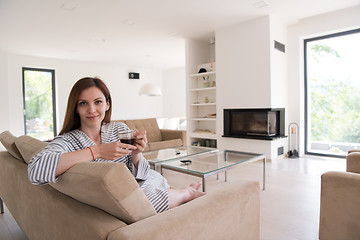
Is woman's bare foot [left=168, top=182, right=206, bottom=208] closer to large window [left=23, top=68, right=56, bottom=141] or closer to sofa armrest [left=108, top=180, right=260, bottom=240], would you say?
sofa armrest [left=108, top=180, right=260, bottom=240]

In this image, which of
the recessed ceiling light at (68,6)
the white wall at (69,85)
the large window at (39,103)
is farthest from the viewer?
the large window at (39,103)

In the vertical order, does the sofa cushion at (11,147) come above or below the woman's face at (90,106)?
below

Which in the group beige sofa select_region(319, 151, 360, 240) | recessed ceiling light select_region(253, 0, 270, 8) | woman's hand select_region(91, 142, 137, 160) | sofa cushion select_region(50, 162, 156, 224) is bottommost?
beige sofa select_region(319, 151, 360, 240)

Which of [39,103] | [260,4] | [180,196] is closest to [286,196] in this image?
[180,196]

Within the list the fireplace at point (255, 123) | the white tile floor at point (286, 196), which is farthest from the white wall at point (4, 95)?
the fireplace at point (255, 123)

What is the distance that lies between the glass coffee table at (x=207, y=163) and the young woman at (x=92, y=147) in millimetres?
860

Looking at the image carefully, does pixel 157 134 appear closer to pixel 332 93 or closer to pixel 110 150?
pixel 332 93

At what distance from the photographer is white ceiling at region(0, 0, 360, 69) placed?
12.0ft

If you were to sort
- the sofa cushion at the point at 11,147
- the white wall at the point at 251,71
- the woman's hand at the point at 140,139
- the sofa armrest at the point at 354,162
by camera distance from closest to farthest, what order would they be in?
the woman's hand at the point at 140,139 < the sofa cushion at the point at 11,147 < the sofa armrest at the point at 354,162 < the white wall at the point at 251,71

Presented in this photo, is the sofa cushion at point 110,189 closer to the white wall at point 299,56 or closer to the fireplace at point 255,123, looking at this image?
the fireplace at point 255,123

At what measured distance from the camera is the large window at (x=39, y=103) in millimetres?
6719

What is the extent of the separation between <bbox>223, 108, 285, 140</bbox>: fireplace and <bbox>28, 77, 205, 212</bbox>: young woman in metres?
3.46

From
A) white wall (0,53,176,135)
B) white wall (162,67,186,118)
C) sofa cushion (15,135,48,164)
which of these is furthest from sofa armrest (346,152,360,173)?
white wall (0,53,176,135)

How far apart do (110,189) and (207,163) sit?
190 cm
